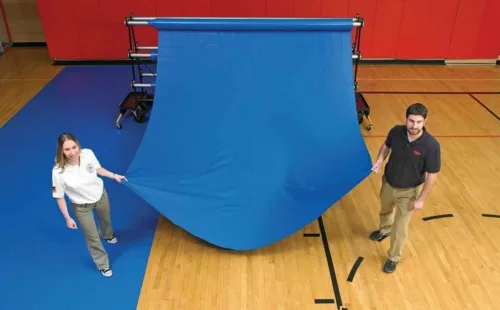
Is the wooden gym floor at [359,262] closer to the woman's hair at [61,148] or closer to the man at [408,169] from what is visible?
the man at [408,169]

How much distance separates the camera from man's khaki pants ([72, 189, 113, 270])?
272cm

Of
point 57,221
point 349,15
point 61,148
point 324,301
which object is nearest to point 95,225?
point 61,148

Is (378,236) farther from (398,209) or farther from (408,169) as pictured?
(408,169)

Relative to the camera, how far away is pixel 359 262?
10.2 feet

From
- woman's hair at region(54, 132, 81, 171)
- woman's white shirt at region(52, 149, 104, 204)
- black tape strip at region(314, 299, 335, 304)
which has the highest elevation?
woman's hair at region(54, 132, 81, 171)

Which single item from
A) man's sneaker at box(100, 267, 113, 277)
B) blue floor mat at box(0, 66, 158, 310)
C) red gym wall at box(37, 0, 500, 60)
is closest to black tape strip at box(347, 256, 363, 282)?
blue floor mat at box(0, 66, 158, 310)

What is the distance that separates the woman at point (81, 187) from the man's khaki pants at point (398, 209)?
1924mm

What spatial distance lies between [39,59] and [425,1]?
674 cm

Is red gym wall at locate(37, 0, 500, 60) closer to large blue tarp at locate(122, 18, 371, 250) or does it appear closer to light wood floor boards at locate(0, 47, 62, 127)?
light wood floor boards at locate(0, 47, 62, 127)

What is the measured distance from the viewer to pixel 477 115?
5324mm

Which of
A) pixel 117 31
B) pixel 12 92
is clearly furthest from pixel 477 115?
pixel 12 92

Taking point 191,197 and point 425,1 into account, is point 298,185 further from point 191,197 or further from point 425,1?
point 425,1

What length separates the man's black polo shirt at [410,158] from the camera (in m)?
2.49

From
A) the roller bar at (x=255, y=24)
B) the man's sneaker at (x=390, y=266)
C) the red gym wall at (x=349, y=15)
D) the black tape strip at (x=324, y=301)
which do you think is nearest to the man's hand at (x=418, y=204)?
the man's sneaker at (x=390, y=266)
